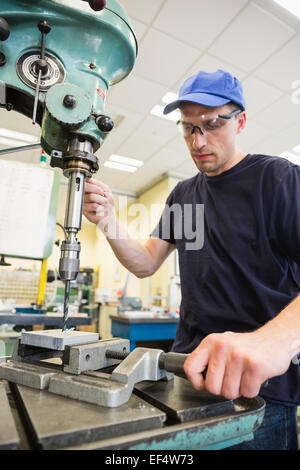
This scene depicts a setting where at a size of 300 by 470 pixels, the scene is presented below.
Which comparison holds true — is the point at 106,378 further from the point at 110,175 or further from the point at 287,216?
the point at 110,175

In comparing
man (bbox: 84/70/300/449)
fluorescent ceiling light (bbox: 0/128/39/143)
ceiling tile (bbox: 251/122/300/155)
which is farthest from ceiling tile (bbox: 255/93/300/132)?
fluorescent ceiling light (bbox: 0/128/39/143)

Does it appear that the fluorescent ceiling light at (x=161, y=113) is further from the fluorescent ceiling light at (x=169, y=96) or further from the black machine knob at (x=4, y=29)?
the black machine knob at (x=4, y=29)

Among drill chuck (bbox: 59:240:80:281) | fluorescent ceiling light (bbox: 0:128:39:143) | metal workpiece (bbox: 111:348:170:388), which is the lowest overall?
metal workpiece (bbox: 111:348:170:388)

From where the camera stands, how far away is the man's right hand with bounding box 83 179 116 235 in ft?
2.57

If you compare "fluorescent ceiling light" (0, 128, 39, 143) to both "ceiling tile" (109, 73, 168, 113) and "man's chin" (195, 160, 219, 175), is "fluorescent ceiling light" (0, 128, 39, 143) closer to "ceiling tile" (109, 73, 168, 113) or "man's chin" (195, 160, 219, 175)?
"ceiling tile" (109, 73, 168, 113)

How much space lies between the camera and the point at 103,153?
4.64 m

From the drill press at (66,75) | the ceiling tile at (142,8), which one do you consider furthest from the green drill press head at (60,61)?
the ceiling tile at (142,8)

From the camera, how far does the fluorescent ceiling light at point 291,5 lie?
212 cm

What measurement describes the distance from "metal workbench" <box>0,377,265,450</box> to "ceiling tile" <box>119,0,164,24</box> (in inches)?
101

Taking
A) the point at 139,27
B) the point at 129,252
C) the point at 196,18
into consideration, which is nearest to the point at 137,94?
the point at 139,27

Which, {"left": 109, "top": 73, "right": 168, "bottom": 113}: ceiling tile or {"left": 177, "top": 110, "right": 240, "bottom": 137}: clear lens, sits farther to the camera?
{"left": 109, "top": 73, "right": 168, "bottom": 113}: ceiling tile

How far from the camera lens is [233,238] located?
88 cm

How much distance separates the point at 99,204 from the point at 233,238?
1.32 feet
